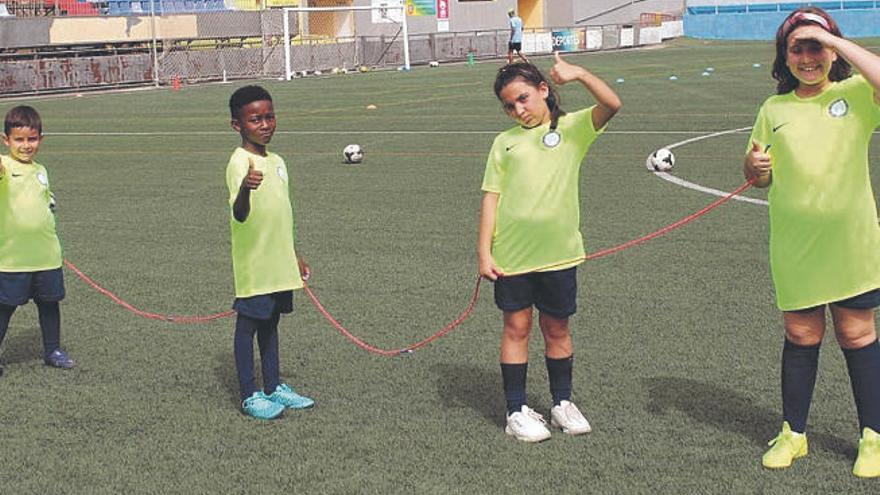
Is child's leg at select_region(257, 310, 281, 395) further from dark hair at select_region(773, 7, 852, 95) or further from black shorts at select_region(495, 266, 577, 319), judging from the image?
dark hair at select_region(773, 7, 852, 95)

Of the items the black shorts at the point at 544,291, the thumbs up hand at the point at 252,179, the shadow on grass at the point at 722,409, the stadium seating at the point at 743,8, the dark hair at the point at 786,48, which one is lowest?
the shadow on grass at the point at 722,409

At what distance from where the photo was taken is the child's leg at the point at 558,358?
5946mm

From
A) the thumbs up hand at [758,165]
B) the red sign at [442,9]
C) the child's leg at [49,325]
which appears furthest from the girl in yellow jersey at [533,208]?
the red sign at [442,9]

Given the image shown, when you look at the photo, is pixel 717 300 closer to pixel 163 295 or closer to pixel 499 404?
pixel 499 404

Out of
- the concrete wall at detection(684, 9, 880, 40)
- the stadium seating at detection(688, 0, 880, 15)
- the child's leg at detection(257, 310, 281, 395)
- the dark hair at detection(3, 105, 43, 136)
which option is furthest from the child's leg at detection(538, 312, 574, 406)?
the stadium seating at detection(688, 0, 880, 15)

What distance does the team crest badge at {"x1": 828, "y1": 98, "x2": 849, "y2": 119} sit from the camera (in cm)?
511

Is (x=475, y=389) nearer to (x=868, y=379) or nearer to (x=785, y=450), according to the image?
(x=785, y=450)

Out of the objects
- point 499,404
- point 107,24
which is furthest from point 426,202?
point 107,24

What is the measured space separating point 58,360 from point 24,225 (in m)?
0.84

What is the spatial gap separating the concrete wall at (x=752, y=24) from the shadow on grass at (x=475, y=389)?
6756 centimetres

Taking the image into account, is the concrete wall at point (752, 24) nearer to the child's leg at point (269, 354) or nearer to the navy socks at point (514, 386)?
the child's leg at point (269, 354)

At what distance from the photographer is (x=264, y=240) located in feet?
20.5

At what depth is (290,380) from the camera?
6996mm

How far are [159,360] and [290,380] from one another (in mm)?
1003
